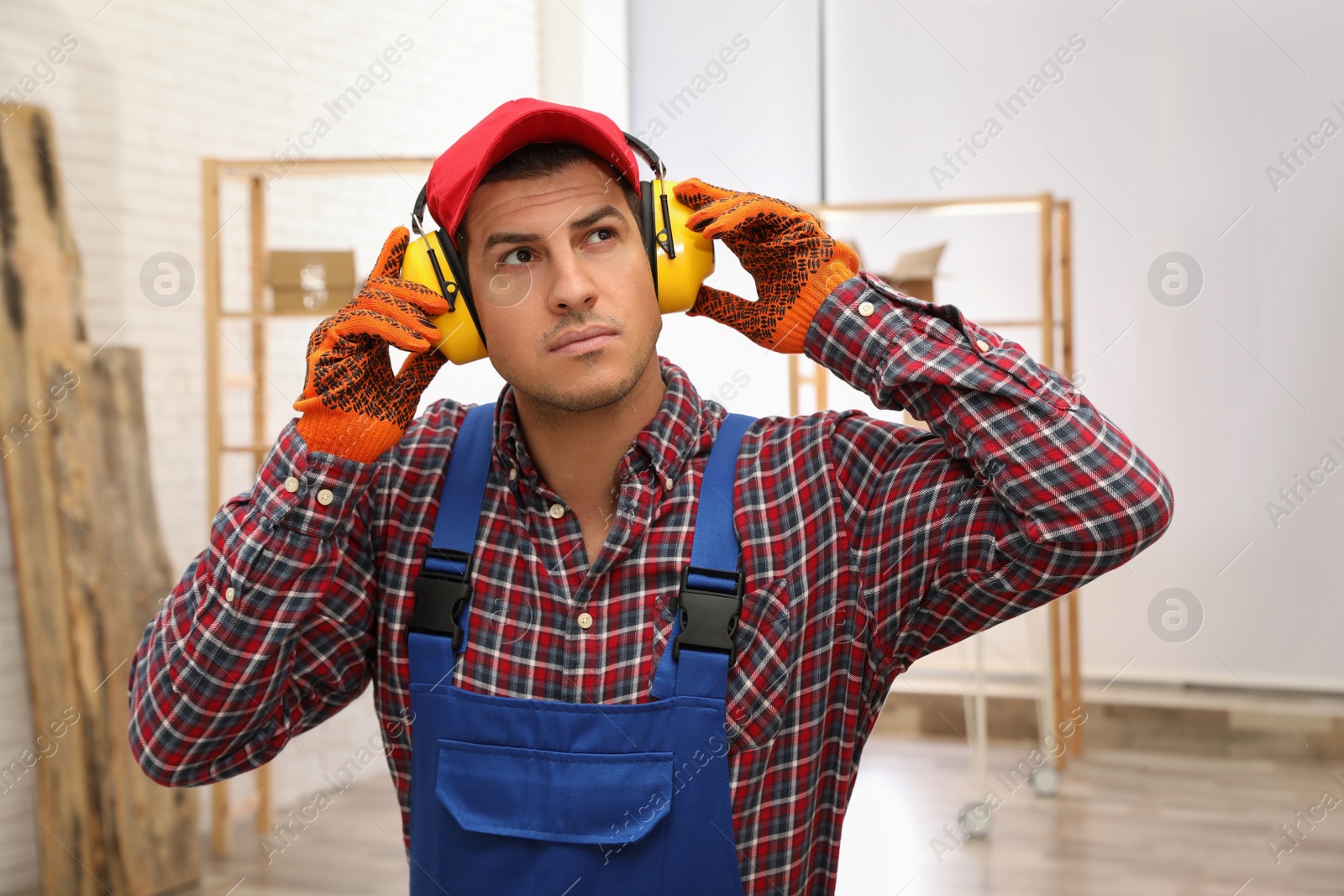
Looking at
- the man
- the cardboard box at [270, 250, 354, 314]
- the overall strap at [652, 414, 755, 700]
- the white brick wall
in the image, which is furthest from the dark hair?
the white brick wall

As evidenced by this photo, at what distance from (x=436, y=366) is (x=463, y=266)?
0.13 m

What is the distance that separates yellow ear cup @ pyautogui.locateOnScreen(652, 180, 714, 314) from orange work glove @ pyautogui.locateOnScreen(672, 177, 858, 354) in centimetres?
1

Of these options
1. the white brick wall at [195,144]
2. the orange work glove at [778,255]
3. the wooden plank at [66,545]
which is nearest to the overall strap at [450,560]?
the orange work glove at [778,255]

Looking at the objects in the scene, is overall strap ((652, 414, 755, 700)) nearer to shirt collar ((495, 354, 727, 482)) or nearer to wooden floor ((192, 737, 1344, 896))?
shirt collar ((495, 354, 727, 482))

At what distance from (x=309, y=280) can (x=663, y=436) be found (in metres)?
2.19

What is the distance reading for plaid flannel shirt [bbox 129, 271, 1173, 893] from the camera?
1.25m

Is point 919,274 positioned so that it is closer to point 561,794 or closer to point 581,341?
point 581,341

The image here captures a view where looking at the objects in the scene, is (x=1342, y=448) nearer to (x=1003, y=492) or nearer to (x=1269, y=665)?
(x=1269, y=665)

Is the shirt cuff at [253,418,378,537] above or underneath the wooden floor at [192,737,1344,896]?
above

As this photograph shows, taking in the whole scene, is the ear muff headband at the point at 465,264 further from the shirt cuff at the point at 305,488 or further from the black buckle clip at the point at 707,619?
the black buckle clip at the point at 707,619

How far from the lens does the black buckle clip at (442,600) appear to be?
1306 millimetres

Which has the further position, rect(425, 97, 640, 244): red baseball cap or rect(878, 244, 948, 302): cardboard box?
rect(878, 244, 948, 302): cardboard box

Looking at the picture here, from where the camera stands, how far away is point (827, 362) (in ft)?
4.46

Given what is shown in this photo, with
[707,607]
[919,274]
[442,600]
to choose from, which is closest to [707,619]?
[707,607]
